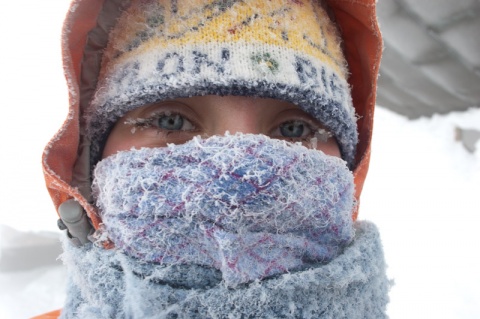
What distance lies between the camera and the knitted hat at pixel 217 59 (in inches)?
25.1

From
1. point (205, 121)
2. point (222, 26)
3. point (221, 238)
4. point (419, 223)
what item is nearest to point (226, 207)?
point (221, 238)

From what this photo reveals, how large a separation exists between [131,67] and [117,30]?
10cm

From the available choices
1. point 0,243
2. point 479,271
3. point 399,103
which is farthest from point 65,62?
point 399,103

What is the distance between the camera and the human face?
659 mm

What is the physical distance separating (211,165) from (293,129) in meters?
0.21

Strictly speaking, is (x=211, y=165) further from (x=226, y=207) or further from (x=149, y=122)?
(x=149, y=122)

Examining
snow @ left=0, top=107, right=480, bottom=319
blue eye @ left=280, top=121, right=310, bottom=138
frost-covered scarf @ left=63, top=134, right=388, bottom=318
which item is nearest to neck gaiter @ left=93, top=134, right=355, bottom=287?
frost-covered scarf @ left=63, top=134, right=388, bottom=318

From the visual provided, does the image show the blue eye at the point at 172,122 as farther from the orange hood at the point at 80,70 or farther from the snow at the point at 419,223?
the snow at the point at 419,223

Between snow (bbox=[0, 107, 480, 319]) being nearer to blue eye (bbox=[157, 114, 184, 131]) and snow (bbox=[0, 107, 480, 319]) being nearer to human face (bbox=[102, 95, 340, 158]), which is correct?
human face (bbox=[102, 95, 340, 158])

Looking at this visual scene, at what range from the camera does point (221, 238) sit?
0.54m

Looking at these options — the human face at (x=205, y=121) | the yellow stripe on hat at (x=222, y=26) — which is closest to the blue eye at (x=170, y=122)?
the human face at (x=205, y=121)

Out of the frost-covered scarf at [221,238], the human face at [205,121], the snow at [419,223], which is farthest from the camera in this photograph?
the snow at [419,223]

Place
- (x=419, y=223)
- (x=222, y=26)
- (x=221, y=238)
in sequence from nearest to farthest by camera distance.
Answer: (x=221, y=238), (x=222, y=26), (x=419, y=223)

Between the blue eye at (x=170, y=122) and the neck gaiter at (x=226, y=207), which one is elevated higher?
the blue eye at (x=170, y=122)
